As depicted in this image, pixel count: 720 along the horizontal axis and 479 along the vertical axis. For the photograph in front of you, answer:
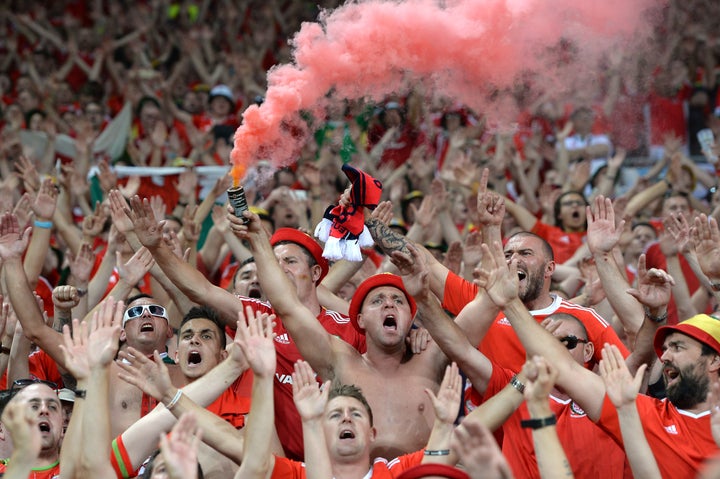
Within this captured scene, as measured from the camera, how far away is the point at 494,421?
5.04 m

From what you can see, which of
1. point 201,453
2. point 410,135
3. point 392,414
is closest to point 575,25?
point 392,414

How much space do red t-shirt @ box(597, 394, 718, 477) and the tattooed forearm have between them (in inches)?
50.5

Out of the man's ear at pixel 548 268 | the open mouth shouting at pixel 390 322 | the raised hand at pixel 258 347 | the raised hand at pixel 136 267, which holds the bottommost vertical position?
the raised hand at pixel 258 347

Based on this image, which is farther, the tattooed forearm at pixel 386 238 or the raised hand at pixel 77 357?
the tattooed forearm at pixel 386 238

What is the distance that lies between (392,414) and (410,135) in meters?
6.34

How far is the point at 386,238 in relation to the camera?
219 inches

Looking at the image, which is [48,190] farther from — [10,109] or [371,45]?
[10,109]

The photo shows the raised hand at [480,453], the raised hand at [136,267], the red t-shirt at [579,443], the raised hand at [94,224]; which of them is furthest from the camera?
the raised hand at [94,224]

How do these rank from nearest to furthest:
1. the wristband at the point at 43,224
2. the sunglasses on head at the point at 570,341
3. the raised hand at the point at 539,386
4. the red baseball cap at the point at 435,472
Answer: the red baseball cap at the point at 435,472
the raised hand at the point at 539,386
the sunglasses on head at the point at 570,341
the wristband at the point at 43,224

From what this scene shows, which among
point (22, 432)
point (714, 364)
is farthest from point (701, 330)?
point (22, 432)

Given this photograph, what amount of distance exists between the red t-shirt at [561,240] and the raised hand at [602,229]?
9.57ft

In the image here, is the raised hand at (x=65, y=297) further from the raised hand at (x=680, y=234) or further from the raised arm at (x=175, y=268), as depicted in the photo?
the raised hand at (x=680, y=234)

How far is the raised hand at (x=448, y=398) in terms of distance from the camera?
15.7 feet

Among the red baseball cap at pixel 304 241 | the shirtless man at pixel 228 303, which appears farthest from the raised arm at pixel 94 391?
the red baseball cap at pixel 304 241
